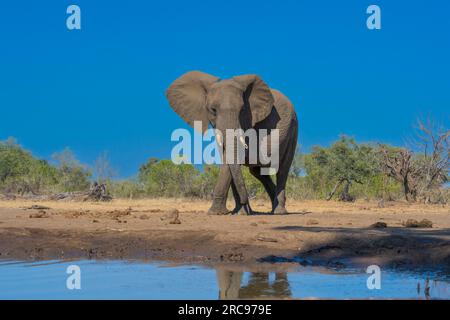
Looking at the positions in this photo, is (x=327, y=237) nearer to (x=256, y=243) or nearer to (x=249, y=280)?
(x=256, y=243)

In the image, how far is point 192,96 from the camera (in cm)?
1330

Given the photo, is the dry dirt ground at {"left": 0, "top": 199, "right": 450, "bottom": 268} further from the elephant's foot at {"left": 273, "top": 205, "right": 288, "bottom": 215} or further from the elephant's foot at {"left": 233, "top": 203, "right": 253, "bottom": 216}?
the elephant's foot at {"left": 273, "top": 205, "right": 288, "bottom": 215}

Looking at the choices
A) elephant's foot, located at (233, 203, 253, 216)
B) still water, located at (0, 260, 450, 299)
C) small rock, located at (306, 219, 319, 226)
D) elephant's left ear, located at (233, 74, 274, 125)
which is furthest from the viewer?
elephant's left ear, located at (233, 74, 274, 125)

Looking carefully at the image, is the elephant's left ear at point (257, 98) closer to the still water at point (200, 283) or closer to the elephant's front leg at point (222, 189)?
the elephant's front leg at point (222, 189)

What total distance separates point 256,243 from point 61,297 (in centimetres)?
345

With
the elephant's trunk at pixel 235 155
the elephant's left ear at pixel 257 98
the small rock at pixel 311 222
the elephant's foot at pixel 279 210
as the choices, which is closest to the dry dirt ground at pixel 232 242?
the small rock at pixel 311 222

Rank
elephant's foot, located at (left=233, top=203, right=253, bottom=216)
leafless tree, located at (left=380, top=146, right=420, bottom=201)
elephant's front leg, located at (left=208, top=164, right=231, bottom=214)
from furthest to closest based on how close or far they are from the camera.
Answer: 1. leafless tree, located at (left=380, top=146, right=420, bottom=201)
2. elephant's foot, located at (left=233, top=203, right=253, bottom=216)
3. elephant's front leg, located at (left=208, top=164, right=231, bottom=214)

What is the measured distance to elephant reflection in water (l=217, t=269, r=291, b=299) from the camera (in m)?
5.39

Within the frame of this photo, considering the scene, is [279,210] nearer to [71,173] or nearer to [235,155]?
[235,155]

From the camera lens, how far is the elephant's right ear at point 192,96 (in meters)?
13.1

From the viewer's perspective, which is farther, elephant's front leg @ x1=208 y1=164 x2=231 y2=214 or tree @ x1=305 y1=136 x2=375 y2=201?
tree @ x1=305 y1=136 x2=375 y2=201

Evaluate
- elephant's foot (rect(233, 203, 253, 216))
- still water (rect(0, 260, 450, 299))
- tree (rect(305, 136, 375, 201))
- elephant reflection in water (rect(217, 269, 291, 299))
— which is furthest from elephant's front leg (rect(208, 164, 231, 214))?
tree (rect(305, 136, 375, 201))

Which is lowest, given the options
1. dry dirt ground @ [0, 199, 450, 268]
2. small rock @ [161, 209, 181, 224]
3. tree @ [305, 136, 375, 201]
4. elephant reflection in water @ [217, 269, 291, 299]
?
elephant reflection in water @ [217, 269, 291, 299]

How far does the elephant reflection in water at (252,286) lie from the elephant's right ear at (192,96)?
6.68m
